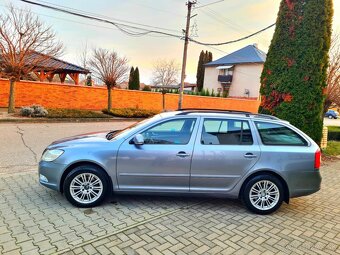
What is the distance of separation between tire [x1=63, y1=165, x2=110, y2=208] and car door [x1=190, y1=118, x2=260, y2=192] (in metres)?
1.33

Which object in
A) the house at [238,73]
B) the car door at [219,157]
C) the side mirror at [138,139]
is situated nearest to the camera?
the side mirror at [138,139]

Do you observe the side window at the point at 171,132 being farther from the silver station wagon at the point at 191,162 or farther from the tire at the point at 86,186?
the tire at the point at 86,186

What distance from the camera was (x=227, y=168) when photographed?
12.3 feet

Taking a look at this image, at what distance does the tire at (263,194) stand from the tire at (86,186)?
2139mm

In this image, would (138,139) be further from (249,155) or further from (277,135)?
(277,135)

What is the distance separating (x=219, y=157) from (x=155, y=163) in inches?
37.5

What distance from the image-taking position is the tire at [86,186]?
3627 millimetres

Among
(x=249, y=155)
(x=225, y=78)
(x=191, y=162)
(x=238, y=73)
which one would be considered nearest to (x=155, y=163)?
(x=191, y=162)

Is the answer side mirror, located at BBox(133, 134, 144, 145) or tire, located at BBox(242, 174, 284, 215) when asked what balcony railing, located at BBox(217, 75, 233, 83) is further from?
side mirror, located at BBox(133, 134, 144, 145)

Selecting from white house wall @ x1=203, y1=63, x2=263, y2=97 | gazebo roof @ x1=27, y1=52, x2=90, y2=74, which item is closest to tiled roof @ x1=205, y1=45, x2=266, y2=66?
white house wall @ x1=203, y1=63, x2=263, y2=97

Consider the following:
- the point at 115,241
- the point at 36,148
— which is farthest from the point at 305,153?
the point at 36,148

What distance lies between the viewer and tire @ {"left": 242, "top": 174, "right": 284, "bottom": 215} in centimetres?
381

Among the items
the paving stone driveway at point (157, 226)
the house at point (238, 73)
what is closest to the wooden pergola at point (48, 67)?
the paving stone driveway at point (157, 226)

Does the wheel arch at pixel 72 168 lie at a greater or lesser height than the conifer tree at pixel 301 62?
lesser
